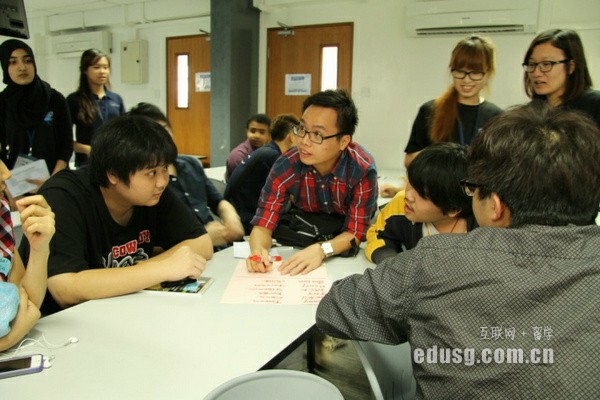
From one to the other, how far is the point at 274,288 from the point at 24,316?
668 mm

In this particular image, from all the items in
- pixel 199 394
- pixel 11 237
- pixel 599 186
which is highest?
pixel 599 186

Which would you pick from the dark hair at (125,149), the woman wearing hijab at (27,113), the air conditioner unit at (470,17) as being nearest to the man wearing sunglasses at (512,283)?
the dark hair at (125,149)

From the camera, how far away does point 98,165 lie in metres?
1.38

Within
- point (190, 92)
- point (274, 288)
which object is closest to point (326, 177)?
point (274, 288)

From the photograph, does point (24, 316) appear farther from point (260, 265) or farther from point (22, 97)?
point (22, 97)

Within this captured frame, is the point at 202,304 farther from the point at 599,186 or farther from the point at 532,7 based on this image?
the point at 532,7

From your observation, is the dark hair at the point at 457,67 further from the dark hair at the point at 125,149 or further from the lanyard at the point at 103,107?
the lanyard at the point at 103,107

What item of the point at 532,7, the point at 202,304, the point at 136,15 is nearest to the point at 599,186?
the point at 202,304

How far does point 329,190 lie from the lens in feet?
6.17

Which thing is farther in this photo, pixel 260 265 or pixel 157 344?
pixel 260 265

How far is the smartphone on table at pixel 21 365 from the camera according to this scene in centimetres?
88

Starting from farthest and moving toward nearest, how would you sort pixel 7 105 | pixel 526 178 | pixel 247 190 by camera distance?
pixel 7 105
pixel 247 190
pixel 526 178

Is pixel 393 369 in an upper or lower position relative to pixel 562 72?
lower

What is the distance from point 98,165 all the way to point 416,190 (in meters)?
1.07
